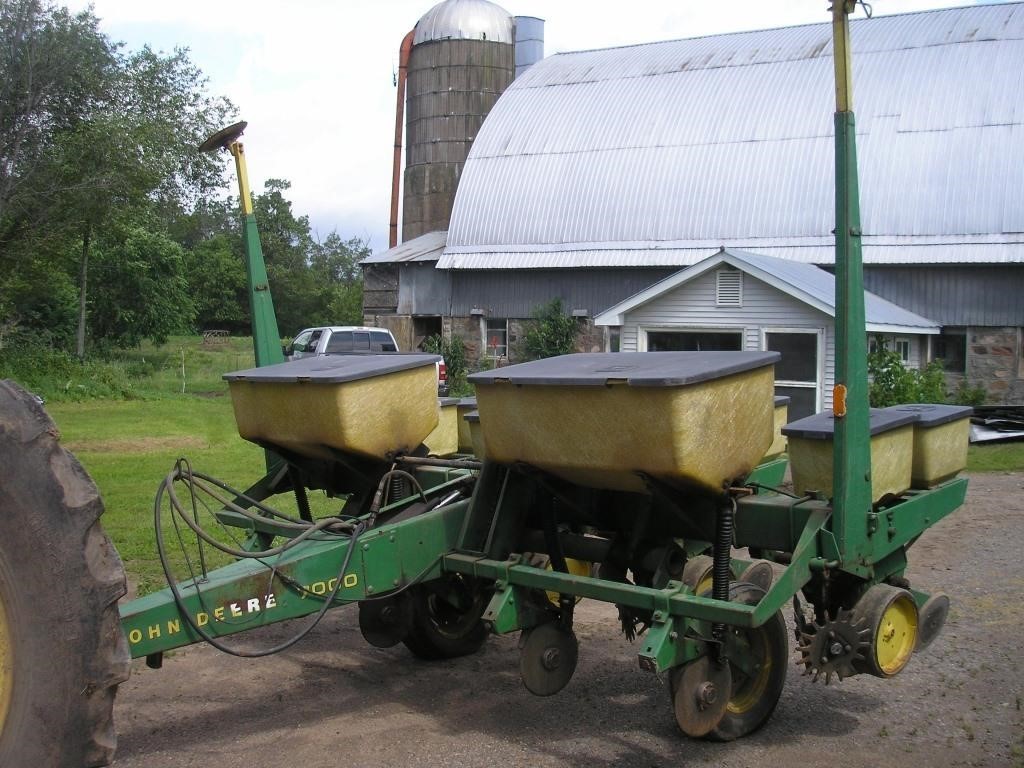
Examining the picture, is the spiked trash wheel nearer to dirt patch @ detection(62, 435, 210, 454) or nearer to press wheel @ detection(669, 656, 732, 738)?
press wheel @ detection(669, 656, 732, 738)

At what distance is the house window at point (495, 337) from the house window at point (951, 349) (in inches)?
391

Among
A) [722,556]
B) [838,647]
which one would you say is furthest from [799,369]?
[722,556]

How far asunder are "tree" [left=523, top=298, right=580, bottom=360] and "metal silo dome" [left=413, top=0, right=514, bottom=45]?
1158 centimetres

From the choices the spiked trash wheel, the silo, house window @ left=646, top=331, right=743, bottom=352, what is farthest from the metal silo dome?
the spiked trash wheel

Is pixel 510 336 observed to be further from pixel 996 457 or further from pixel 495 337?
pixel 996 457

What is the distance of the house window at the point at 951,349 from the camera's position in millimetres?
21250

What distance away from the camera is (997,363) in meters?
20.7

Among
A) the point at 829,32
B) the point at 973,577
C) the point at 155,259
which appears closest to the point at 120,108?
the point at 155,259

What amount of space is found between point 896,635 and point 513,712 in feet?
6.05

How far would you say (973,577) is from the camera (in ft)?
27.0

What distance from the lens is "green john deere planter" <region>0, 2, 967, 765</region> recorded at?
445 centimetres

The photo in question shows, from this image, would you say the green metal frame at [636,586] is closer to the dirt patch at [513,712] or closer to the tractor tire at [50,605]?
the dirt patch at [513,712]

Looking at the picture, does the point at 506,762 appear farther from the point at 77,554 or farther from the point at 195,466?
the point at 195,466

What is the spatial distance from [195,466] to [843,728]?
10.4 metres
